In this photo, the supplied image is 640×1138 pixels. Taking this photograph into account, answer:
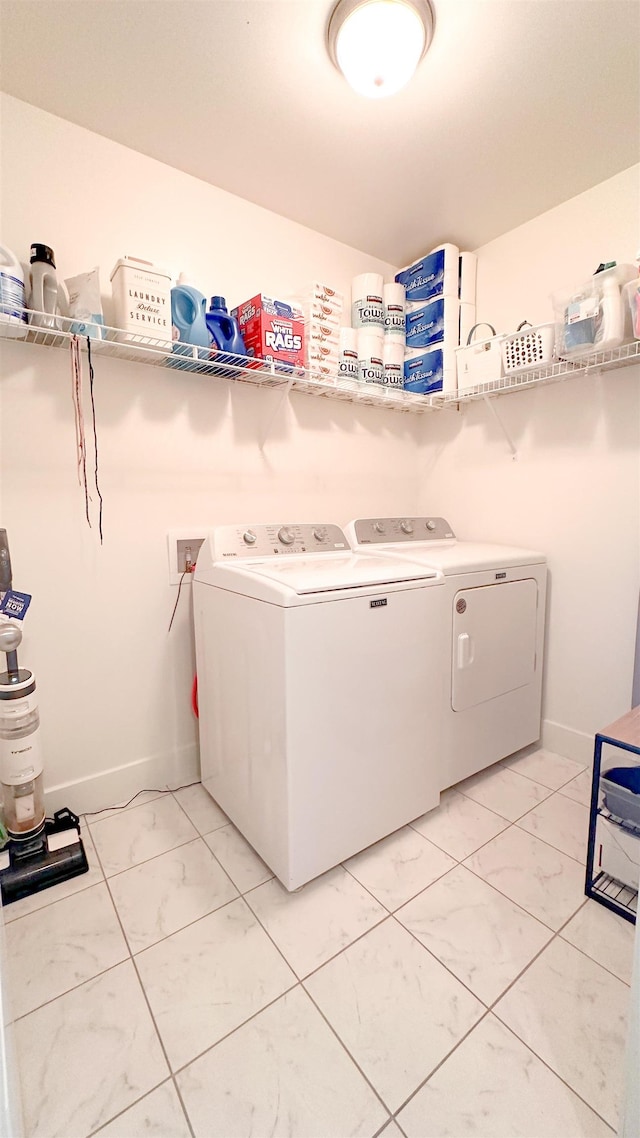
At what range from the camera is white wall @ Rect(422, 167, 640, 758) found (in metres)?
1.80

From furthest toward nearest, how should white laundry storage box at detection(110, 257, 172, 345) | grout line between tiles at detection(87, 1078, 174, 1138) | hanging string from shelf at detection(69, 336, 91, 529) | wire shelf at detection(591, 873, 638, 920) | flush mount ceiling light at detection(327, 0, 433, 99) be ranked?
hanging string from shelf at detection(69, 336, 91, 529)
white laundry storage box at detection(110, 257, 172, 345)
wire shelf at detection(591, 873, 638, 920)
flush mount ceiling light at detection(327, 0, 433, 99)
grout line between tiles at detection(87, 1078, 174, 1138)

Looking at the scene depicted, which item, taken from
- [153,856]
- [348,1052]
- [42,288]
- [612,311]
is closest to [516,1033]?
[348,1052]

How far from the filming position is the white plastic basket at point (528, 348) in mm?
1719

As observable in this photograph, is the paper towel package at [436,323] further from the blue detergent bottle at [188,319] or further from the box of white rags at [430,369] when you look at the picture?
the blue detergent bottle at [188,319]

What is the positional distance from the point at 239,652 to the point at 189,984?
2.65 feet

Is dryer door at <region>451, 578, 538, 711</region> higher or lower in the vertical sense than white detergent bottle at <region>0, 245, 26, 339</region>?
lower

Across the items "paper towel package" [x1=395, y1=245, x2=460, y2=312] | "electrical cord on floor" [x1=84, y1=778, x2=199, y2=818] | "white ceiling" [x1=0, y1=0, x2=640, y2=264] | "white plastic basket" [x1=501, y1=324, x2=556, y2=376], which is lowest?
"electrical cord on floor" [x1=84, y1=778, x2=199, y2=818]

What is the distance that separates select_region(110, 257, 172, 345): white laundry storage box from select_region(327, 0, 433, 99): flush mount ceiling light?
0.77 m

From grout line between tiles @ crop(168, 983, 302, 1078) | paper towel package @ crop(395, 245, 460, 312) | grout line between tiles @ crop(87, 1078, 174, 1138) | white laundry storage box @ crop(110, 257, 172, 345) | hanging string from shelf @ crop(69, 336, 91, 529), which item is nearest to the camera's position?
grout line between tiles @ crop(87, 1078, 174, 1138)

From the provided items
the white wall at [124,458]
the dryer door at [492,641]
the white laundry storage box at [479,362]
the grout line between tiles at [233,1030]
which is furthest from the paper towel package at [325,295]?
the grout line between tiles at [233,1030]

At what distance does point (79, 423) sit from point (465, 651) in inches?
62.2

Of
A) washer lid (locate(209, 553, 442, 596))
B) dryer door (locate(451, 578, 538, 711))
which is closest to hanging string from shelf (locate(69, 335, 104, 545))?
washer lid (locate(209, 553, 442, 596))

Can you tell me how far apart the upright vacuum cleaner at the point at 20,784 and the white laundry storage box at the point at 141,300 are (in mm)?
750

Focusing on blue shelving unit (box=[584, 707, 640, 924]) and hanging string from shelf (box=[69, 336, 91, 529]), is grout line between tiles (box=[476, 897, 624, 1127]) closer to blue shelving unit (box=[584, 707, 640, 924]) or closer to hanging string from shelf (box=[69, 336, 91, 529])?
blue shelving unit (box=[584, 707, 640, 924])
